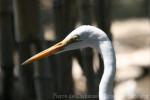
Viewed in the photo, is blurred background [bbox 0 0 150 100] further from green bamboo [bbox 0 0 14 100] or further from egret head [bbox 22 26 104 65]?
egret head [bbox 22 26 104 65]

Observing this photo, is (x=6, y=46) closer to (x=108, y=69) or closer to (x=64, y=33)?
(x=64, y=33)

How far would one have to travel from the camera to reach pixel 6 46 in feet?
17.1

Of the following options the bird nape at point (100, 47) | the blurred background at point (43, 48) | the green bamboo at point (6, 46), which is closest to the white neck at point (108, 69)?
the bird nape at point (100, 47)

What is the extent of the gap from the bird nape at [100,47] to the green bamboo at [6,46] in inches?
66.7

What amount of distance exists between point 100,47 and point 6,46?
195 cm

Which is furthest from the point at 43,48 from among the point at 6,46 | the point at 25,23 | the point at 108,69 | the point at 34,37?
the point at 108,69

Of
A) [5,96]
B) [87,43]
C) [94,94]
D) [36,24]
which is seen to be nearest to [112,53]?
[87,43]

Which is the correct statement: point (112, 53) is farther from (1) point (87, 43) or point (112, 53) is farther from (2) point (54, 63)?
(2) point (54, 63)

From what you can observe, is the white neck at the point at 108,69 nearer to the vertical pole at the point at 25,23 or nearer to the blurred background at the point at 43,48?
the blurred background at the point at 43,48

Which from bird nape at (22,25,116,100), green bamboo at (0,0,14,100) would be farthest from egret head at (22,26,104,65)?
green bamboo at (0,0,14,100)

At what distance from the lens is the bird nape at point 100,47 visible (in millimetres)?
3354

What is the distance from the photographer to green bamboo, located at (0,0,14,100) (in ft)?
16.7

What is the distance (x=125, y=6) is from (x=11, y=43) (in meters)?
6.91

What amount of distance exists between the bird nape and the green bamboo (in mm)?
1695
